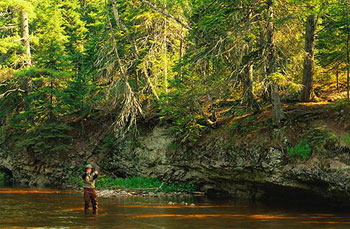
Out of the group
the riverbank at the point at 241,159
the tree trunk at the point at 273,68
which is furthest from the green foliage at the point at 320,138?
the tree trunk at the point at 273,68

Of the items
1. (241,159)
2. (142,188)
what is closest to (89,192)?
(241,159)

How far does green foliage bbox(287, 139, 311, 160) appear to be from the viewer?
15312 millimetres

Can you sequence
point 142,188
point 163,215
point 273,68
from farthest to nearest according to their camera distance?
point 142,188 < point 273,68 < point 163,215

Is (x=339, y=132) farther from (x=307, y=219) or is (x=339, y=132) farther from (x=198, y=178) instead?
(x=198, y=178)

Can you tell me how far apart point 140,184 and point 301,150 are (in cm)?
1082

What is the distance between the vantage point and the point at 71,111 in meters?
31.1

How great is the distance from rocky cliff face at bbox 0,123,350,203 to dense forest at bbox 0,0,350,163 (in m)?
1.03

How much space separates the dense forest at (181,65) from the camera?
648 inches

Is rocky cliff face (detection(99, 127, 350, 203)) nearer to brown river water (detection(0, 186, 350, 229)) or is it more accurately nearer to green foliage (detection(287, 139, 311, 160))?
green foliage (detection(287, 139, 311, 160))

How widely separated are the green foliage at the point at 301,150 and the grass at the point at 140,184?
7.20m

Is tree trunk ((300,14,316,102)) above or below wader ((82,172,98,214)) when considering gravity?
above

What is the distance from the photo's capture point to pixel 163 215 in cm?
1377

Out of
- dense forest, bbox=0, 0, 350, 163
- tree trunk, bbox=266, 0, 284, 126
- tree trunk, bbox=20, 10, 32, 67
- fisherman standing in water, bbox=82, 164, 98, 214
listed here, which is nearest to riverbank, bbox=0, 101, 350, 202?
tree trunk, bbox=266, 0, 284, 126

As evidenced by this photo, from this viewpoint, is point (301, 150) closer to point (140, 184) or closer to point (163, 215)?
point (163, 215)
